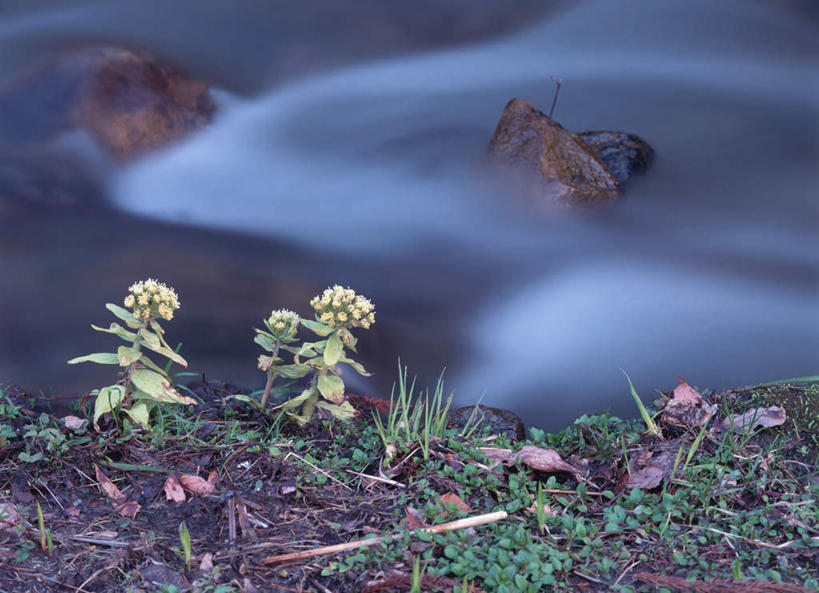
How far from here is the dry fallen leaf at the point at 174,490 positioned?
252cm

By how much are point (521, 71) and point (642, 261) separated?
10.6 ft

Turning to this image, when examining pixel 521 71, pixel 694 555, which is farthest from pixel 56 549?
pixel 521 71

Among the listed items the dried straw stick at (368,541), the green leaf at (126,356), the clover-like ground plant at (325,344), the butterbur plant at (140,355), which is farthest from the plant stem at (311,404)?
the dried straw stick at (368,541)

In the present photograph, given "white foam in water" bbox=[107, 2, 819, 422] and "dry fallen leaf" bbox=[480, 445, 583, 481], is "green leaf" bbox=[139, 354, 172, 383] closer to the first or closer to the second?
Answer: "dry fallen leaf" bbox=[480, 445, 583, 481]

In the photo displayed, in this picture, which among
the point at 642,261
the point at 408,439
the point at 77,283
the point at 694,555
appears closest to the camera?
the point at 694,555

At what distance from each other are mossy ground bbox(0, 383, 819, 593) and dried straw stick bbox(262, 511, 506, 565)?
23 millimetres

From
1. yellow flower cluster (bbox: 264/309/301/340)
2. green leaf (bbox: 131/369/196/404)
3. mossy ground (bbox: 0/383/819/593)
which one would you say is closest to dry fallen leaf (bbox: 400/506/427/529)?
mossy ground (bbox: 0/383/819/593)

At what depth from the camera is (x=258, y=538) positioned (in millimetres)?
2324

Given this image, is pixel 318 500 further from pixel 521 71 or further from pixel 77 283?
pixel 521 71

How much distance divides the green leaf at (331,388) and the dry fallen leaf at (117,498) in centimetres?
80

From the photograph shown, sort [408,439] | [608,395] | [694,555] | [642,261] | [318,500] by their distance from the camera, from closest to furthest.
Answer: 1. [694,555]
2. [318,500]
3. [408,439]
4. [608,395]
5. [642,261]

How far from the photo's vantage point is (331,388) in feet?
9.51

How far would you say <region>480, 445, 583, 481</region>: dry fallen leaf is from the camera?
271cm

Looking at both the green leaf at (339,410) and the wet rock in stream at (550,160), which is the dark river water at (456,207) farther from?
the green leaf at (339,410)
